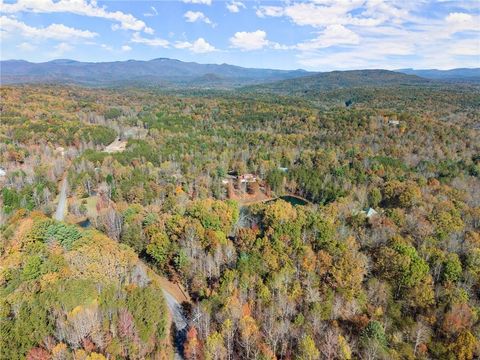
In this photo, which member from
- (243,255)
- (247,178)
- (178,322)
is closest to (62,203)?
(247,178)

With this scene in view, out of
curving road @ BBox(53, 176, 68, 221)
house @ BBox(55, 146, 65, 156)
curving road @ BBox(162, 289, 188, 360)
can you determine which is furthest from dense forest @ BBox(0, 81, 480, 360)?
house @ BBox(55, 146, 65, 156)

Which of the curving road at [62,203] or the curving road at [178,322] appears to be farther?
the curving road at [62,203]

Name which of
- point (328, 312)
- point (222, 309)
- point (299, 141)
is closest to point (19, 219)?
point (222, 309)

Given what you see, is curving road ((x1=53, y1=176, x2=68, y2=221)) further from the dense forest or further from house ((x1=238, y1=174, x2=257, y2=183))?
house ((x1=238, y1=174, x2=257, y2=183))

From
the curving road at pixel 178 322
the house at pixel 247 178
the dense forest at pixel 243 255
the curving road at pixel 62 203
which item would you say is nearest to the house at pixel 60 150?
the dense forest at pixel 243 255

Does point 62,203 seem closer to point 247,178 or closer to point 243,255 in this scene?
point 247,178

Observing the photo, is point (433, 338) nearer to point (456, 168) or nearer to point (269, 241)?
point (269, 241)

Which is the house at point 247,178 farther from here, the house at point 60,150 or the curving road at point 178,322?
the house at point 60,150
